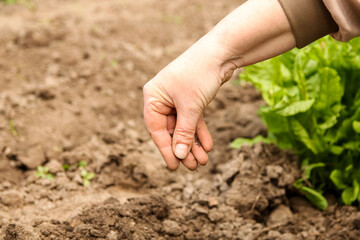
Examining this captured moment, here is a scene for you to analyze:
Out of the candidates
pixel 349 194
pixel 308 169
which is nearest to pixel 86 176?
pixel 308 169

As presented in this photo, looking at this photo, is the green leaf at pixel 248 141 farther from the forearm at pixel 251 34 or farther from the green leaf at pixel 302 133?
the forearm at pixel 251 34

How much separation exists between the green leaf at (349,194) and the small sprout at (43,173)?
181 centimetres

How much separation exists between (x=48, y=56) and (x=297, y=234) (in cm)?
279

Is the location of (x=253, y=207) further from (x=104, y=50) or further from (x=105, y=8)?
(x=105, y=8)

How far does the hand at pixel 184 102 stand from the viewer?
1538mm

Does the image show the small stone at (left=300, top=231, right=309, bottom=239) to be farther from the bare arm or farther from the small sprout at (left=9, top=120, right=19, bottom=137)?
the small sprout at (left=9, top=120, right=19, bottom=137)

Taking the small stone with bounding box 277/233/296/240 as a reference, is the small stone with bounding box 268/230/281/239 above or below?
above

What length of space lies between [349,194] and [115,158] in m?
1.53

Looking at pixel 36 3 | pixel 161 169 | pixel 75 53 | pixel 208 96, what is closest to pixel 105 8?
pixel 36 3

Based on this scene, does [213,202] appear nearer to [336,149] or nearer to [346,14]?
[336,149]

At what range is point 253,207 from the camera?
2361 mm

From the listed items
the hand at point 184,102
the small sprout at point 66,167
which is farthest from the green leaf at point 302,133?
the small sprout at point 66,167

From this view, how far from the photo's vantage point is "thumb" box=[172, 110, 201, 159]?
1.61 metres

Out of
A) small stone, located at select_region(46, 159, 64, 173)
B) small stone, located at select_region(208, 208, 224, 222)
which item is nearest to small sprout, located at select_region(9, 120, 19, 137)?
small stone, located at select_region(46, 159, 64, 173)
